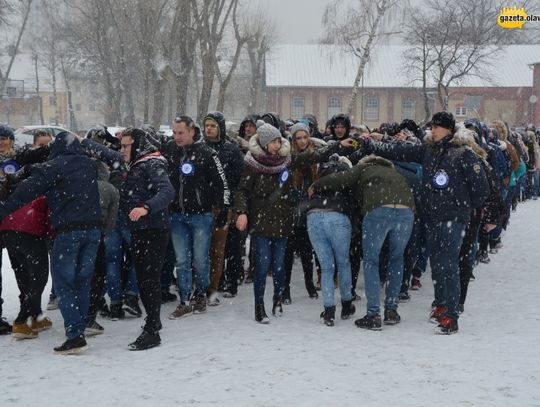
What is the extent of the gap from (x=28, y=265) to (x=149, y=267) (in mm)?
1198

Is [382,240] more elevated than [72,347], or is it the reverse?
[382,240]

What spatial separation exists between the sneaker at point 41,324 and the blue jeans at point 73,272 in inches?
31.6

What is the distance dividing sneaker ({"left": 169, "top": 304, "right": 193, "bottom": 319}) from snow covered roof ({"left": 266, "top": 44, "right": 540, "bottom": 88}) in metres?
51.7

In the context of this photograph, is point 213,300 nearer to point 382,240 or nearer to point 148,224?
point 148,224

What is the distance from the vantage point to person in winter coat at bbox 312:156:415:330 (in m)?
6.53

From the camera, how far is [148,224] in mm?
5977

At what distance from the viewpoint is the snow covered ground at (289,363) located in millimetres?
4902

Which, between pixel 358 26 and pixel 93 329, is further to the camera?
pixel 358 26

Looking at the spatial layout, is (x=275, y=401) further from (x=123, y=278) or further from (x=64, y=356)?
(x=123, y=278)

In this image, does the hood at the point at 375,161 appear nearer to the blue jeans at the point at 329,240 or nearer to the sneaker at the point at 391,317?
the blue jeans at the point at 329,240

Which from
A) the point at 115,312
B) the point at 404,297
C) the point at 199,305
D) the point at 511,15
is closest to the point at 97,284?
the point at 115,312

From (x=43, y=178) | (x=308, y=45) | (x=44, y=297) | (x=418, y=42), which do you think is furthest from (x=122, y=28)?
(x=308, y=45)

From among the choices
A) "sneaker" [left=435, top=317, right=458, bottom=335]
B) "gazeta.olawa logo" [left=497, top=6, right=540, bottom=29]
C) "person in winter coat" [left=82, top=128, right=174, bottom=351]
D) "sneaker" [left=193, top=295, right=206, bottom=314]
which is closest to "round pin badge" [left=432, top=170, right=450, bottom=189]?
"sneaker" [left=435, top=317, right=458, bottom=335]

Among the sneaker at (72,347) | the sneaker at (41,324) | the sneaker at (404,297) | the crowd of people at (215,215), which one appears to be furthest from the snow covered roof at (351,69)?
the sneaker at (72,347)
